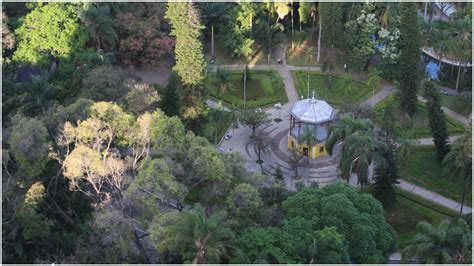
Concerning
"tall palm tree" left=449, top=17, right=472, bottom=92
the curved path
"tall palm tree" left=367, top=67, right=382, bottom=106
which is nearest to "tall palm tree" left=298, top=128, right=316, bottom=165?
the curved path

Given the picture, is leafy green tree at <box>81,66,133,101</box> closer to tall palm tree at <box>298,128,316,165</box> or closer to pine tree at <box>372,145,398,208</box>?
tall palm tree at <box>298,128,316,165</box>

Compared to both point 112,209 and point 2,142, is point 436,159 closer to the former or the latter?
point 112,209

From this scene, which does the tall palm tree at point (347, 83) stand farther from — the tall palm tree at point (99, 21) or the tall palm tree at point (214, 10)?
the tall palm tree at point (99, 21)

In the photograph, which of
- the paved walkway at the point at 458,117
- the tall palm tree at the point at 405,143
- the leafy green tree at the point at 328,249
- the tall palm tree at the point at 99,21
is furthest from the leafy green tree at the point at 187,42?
the paved walkway at the point at 458,117

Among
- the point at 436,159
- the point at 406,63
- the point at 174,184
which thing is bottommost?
the point at 436,159

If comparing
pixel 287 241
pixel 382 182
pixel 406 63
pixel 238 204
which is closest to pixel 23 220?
pixel 238 204
